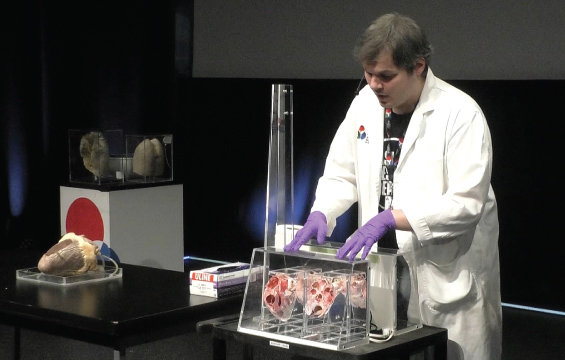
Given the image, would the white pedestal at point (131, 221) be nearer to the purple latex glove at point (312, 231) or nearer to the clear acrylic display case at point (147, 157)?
the clear acrylic display case at point (147, 157)

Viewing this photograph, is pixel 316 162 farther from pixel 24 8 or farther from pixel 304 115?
pixel 24 8

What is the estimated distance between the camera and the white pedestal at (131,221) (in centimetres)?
471

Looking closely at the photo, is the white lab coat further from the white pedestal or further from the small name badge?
the white pedestal

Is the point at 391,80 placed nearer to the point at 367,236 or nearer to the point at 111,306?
the point at 367,236

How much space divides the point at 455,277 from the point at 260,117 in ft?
11.9

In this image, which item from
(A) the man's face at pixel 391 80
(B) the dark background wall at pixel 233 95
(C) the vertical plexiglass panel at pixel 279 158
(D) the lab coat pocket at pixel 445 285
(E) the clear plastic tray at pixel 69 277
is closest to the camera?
(C) the vertical plexiglass panel at pixel 279 158

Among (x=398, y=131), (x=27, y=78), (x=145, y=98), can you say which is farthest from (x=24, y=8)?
(x=398, y=131)

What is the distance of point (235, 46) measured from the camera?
6.02 meters

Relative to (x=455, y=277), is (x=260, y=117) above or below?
above

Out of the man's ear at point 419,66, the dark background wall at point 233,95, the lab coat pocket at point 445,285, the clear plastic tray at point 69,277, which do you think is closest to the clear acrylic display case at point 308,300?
the lab coat pocket at point 445,285

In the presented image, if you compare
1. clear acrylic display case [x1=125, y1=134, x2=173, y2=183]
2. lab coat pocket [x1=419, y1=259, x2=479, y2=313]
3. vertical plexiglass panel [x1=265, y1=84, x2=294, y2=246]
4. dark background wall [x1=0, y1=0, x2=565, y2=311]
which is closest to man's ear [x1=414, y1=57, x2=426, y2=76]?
vertical plexiglass panel [x1=265, y1=84, x2=294, y2=246]

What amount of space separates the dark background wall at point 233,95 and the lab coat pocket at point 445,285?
8.66ft

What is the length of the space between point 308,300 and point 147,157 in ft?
10.4

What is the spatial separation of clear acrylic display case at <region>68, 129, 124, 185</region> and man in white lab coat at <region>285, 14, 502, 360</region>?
2.57 meters
